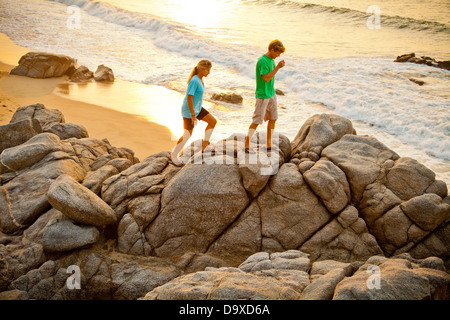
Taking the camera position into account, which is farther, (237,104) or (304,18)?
(304,18)

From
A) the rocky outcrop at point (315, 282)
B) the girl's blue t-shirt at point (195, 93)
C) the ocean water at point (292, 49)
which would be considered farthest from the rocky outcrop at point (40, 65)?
the rocky outcrop at point (315, 282)

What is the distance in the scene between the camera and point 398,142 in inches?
487

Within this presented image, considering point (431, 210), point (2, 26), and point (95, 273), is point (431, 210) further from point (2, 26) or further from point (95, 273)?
point (2, 26)

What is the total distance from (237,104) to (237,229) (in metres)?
8.90

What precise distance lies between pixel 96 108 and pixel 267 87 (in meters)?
8.12

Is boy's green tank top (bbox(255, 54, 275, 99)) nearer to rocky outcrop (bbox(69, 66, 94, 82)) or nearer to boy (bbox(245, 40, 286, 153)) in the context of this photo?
boy (bbox(245, 40, 286, 153))

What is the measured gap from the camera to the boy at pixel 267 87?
6980 millimetres

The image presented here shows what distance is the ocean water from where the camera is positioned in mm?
13883

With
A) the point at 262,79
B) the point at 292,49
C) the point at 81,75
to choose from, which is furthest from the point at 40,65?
the point at 292,49

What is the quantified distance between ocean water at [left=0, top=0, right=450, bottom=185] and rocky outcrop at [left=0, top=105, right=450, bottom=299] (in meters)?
4.20

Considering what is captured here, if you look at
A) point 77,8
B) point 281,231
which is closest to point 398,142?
point 281,231

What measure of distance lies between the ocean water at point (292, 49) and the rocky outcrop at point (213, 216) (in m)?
4.20

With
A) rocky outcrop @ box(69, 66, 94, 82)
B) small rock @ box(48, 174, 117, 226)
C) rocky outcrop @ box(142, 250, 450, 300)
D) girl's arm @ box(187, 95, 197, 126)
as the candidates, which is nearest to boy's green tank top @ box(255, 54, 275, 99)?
girl's arm @ box(187, 95, 197, 126)

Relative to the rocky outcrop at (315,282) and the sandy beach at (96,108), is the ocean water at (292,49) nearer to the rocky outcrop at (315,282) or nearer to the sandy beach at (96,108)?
the sandy beach at (96,108)
